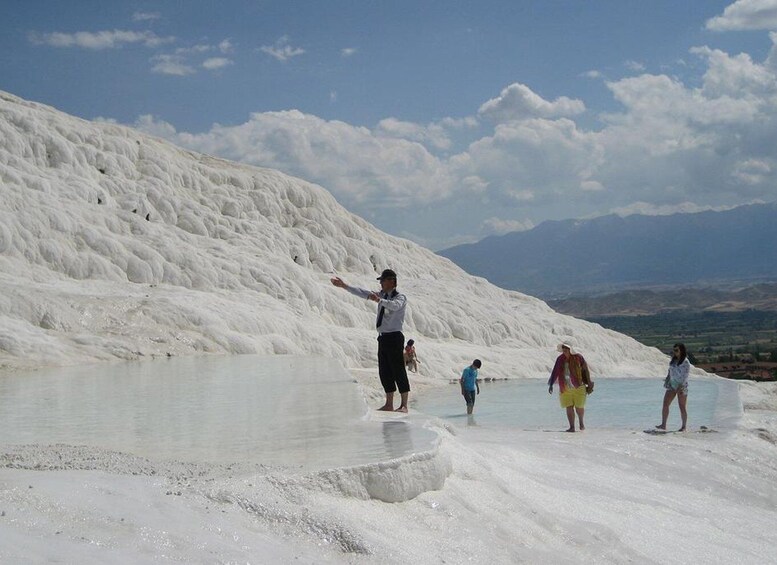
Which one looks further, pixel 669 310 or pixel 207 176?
pixel 669 310

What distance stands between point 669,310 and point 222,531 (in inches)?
7331

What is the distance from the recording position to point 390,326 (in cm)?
902

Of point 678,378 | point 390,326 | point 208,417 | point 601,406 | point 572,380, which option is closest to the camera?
point 208,417

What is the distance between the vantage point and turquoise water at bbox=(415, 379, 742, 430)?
552 inches

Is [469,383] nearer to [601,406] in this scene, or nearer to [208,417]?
[601,406]

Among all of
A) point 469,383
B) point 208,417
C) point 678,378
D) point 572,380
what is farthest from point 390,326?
point 469,383

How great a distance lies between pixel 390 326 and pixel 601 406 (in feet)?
32.1

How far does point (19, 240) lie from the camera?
22969 mm

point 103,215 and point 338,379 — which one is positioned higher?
point 103,215

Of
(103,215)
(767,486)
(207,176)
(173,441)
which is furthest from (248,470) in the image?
(207,176)

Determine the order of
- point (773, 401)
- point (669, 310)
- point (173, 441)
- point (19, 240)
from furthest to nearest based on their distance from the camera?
point (669, 310)
point (19, 240)
point (773, 401)
point (173, 441)

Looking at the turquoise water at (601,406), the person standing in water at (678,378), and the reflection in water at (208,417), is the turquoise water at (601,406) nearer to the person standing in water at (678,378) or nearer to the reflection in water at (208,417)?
the person standing in water at (678,378)

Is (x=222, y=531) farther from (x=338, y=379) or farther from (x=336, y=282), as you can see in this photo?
(x=338, y=379)

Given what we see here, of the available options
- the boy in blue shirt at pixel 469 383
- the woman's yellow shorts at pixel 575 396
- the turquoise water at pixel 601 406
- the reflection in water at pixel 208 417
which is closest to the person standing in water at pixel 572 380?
the woman's yellow shorts at pixel 575 396
